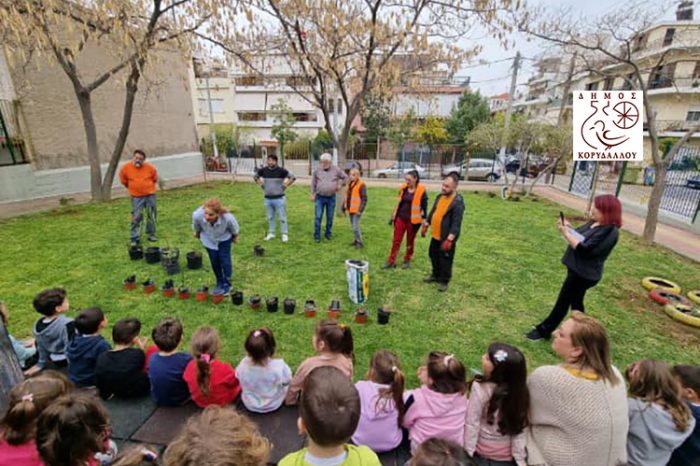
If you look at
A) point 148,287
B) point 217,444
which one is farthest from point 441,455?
point 148,287

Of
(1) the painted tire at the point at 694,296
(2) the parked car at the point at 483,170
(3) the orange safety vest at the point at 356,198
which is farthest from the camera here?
(2) the parked car at the point at 483,170

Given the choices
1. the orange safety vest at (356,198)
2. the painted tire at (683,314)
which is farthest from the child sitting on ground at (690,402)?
the orange safety vest at (356,198)

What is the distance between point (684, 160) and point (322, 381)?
12806 millimetres

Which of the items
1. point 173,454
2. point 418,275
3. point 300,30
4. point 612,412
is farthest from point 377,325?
point 300,30

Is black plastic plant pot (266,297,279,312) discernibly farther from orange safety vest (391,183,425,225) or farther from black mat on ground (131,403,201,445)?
orange safety vest (391,183,425,225)

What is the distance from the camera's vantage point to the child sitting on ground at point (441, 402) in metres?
2.04

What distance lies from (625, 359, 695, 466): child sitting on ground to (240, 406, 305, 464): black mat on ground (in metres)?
2.06

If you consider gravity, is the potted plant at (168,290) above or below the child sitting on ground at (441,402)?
below

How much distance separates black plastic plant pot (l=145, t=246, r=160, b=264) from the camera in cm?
564

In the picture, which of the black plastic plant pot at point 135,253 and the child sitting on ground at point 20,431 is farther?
the black plastic plant pot at point 135,253

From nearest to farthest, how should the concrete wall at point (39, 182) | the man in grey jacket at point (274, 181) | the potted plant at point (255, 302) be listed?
the potted plant at point (255, 302), the man in grey jacket at point (274, 181), the concrete wall at point (39, 182)

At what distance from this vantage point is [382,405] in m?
2.10

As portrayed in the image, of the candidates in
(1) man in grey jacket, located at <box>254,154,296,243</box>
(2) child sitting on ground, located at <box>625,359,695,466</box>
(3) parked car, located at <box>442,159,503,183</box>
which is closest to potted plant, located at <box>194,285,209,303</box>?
(1) man in grey jacket, located at <box>254,154,296,243</box>

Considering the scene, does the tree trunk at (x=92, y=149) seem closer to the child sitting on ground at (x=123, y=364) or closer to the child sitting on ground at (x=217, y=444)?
the child sitting on ground at (x=123, y=364)
